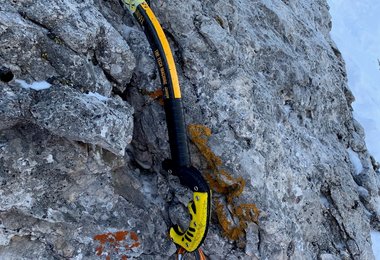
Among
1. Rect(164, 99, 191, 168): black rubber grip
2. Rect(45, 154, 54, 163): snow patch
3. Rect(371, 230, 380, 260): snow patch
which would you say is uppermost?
Rect(371, 230, 380, 260): snow patch

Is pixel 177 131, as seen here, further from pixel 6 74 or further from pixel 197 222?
pixel 6 74

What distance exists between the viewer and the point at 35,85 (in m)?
3.93

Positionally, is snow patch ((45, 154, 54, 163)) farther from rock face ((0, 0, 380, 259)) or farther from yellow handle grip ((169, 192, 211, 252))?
yellow handle grip ((169, 192, 211, 252))

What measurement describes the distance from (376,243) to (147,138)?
569 centimetres

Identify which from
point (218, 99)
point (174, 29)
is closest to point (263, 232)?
point (218, 99)

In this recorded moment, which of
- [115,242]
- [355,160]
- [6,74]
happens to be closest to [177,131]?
[115,242]

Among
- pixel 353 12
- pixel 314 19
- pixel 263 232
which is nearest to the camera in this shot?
pixel 263 232

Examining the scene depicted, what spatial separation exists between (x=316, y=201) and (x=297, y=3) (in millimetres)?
5879

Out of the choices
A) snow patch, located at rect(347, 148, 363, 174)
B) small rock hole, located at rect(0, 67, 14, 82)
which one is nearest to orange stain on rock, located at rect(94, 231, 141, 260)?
small rock hole, located at rect(0, 67, 14, 82)

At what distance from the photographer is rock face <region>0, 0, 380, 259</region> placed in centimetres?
396

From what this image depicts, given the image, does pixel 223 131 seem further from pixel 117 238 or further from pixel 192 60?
pixel 117 238

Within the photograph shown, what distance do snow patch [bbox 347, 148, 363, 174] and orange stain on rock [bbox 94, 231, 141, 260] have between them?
18.7 feet

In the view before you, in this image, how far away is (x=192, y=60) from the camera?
17.3ft

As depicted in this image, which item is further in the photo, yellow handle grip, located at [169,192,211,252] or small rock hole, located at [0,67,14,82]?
yellow handle grip, located at [169,192,211,252]
